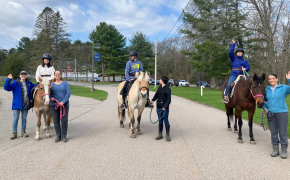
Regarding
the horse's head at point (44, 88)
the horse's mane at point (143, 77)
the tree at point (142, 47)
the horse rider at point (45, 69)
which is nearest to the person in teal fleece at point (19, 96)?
the horse rider at point (45, 69)

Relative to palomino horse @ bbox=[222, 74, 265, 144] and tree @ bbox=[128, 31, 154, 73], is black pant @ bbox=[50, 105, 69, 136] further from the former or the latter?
tree @ bbox=[128, 31, 154, 73]

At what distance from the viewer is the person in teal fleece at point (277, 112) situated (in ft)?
14.9

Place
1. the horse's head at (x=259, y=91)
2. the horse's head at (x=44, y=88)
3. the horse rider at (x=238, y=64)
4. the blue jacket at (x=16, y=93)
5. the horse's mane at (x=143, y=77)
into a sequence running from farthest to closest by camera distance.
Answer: the horse rider at (x=238, y=64)
the blue jacket at (x=16, y=93)
the horse's mane at (x=143, y=77)
the horse's head at (x=44, y=88)
the horse's head at (x=259, y=91)

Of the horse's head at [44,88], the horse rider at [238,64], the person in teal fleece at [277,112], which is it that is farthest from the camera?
the horse rider at [238,64]

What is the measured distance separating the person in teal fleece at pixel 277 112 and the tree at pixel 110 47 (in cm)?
5235

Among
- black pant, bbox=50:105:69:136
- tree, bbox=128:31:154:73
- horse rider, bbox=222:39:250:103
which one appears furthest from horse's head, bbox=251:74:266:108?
tree, bbox=128:31:154:73

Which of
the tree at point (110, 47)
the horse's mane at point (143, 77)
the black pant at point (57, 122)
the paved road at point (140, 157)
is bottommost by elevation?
the paved road at point (140, 157)

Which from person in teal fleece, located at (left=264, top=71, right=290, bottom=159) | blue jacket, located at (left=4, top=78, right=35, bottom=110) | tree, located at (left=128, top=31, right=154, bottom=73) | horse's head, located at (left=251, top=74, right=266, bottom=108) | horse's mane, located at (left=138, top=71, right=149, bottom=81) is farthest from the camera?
tree, located at (left=128, top=31, right=154, bottom=73)

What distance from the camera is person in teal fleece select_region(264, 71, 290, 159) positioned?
4.53 meters

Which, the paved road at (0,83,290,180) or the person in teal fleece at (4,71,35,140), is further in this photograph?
the person in teal fleece at (4,71,35,140)

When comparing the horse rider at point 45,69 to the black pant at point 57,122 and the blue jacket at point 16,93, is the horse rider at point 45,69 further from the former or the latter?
the black pant at point 57,122

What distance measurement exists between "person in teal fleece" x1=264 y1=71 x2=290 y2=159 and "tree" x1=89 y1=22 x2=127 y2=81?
52.4 m

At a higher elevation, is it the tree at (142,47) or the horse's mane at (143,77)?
the tree at (142,47)

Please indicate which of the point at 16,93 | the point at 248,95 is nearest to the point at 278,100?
the point at 248,95
